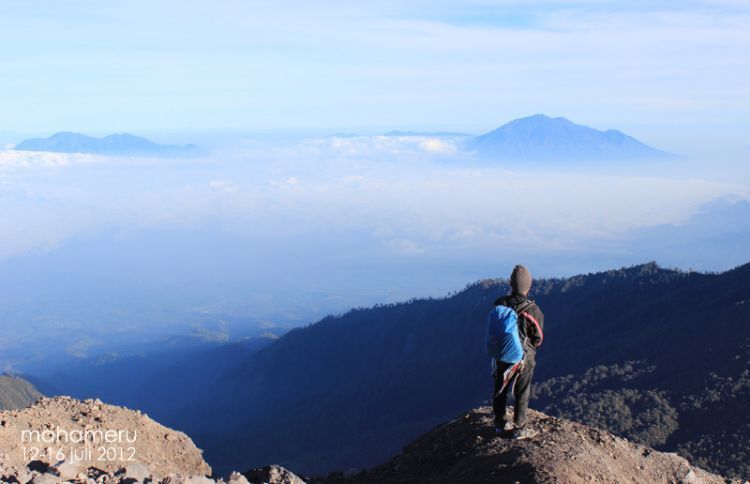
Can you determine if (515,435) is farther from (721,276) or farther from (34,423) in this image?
(721,276)

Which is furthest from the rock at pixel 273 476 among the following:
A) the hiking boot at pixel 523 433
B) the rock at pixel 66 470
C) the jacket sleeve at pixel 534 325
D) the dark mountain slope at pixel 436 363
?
the dark mountain slope at pixel 436 363

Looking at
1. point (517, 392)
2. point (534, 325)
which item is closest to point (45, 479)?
point (517, 392)

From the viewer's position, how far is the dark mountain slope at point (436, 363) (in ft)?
194

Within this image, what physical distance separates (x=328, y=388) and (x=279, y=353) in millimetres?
16167

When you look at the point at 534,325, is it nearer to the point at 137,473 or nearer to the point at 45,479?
the point at 137,473

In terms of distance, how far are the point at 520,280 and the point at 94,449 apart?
8.74 metres

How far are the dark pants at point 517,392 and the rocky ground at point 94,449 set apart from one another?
399 centimetres

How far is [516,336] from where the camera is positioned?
1284 cm

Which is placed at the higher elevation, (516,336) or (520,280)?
(520,280)

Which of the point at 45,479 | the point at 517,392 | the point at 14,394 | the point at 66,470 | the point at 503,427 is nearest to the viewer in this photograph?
the point at 45,479

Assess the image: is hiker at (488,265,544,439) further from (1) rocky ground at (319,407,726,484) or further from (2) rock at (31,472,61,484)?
(2) rock at (31,472,61,484)

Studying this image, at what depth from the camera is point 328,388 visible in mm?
113688

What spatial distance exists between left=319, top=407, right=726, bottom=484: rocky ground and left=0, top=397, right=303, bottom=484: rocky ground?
2456mm

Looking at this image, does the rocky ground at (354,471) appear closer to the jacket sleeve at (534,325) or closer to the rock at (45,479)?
the rock at (45,479)
